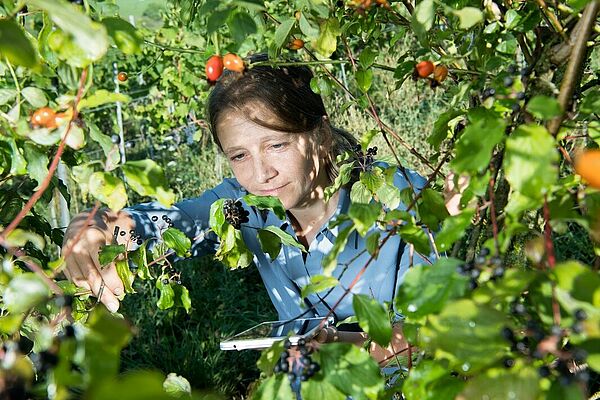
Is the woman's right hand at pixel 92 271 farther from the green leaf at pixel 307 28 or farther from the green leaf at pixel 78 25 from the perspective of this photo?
the green leaf at pixel 78 25

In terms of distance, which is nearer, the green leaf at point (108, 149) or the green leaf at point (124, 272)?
the green leaf at point (108, 149)

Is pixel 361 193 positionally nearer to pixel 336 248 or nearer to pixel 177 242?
pixel 177 242

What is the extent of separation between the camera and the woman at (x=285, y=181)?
1704mm

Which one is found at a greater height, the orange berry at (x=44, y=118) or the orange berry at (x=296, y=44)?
the orange berry at (x=44, y=118)

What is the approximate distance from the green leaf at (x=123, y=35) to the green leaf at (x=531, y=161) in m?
0.42

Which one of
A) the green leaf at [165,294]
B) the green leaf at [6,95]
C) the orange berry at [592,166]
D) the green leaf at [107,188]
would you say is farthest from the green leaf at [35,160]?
the orange berry at [592,166]

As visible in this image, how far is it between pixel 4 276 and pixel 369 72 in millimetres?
685

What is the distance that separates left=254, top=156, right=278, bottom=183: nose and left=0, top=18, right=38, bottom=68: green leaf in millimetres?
1113

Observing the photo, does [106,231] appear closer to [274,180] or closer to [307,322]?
[274,180]

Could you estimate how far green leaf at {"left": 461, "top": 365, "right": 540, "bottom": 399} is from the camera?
0.54 meters

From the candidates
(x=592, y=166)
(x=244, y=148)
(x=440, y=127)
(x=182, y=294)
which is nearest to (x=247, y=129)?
(x=244, y=148)

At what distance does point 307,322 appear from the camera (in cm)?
182

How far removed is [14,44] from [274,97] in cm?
119

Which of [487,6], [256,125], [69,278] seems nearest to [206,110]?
[256,125]
